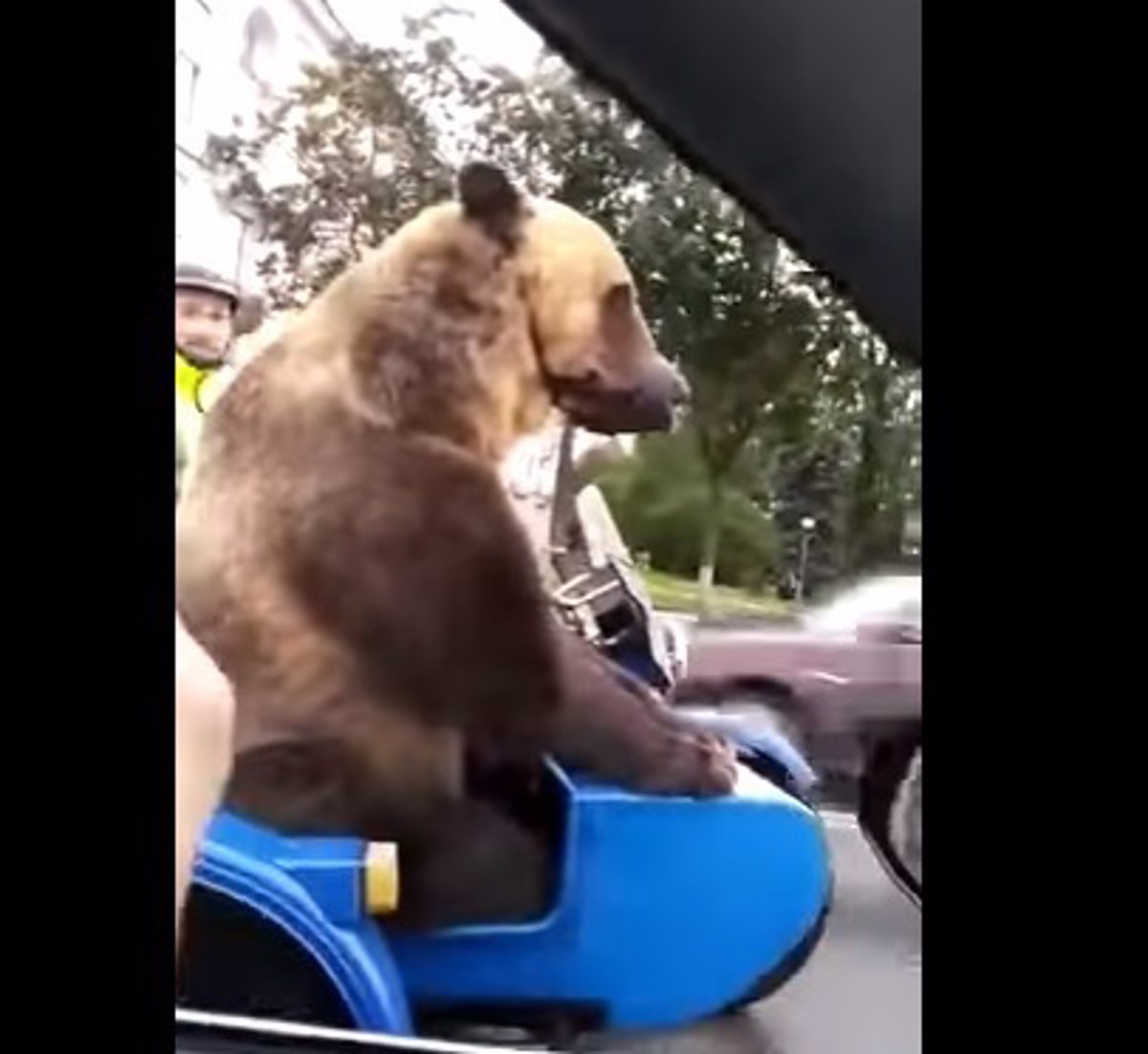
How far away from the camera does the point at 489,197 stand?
7.86 ft

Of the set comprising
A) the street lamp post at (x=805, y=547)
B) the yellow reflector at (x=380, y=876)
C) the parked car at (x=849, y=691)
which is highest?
the street lamp post at (x=805, y=547)

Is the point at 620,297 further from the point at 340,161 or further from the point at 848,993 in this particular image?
the point at 848,993

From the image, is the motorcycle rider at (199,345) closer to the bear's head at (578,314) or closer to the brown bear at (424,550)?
the brown bear at (424,550)

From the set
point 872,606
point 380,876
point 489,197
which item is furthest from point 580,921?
point 489,197

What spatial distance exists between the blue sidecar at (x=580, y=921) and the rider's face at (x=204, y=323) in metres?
0.53

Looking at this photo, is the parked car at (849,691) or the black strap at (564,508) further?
the black strap at (564,508)

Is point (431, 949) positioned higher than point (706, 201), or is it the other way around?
point (706, 201)

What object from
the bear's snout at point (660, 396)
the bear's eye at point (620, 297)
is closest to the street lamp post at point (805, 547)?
the bear's snout at point (660, 396)

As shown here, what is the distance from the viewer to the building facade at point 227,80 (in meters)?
2.40
